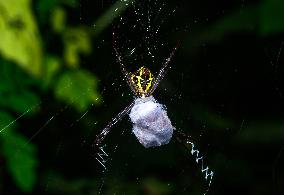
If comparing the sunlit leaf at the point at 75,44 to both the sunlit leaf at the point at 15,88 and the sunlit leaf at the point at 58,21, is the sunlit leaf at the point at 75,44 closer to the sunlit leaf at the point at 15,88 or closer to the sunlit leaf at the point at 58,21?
the sunlit leaf at the point at 58,21

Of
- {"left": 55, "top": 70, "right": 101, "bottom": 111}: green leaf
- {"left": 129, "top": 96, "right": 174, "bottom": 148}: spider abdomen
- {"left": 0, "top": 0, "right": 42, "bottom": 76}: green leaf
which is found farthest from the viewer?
{"left": 55, "top": 70, "right": 101, "bottom": 111}: green leaf

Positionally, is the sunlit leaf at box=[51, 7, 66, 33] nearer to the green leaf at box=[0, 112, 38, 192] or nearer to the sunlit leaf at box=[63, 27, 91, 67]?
the sunlit leaf at box=[63, 27, 91, 67]

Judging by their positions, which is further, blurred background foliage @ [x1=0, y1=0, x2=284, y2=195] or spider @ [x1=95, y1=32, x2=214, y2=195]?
blurred background foliage @ [x1=0, y1=0, x2=284, y2=195]

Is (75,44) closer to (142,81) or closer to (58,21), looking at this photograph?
(58,21)

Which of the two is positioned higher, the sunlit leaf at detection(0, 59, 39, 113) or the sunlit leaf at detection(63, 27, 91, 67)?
the sunlit leaf at detection(63, 27, 91, 67)

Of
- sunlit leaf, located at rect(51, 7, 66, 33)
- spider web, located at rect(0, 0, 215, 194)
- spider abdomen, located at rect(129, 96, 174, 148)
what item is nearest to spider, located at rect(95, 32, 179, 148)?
spider abdomen, located at rect(129, 96, 174, 148)

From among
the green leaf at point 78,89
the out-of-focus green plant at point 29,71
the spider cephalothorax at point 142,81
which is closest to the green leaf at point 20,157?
the out-of-focus green plant at point 29,71

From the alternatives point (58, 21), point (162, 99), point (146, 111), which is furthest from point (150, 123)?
point (58, 21)

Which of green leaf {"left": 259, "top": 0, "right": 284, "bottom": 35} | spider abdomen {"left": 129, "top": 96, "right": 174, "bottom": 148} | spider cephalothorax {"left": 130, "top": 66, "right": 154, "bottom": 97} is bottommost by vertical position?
spider abdomen {"left": 129, "top": 96, "right": 174, "bottom": 148}
